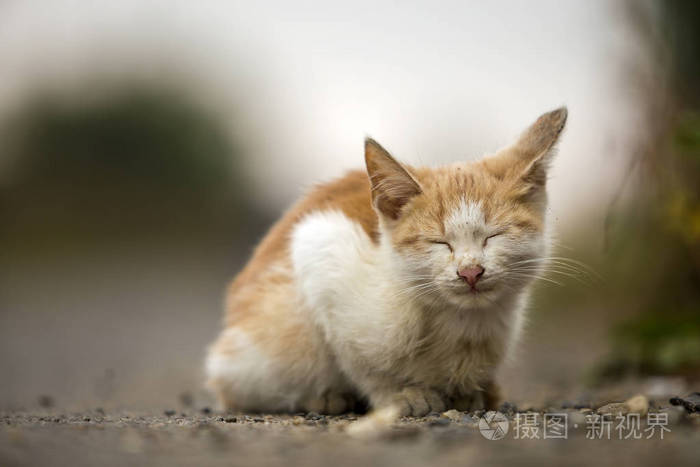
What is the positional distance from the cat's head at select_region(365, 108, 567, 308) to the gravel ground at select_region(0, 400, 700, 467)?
21.4 inches

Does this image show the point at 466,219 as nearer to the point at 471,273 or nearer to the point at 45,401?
the point at 471,273

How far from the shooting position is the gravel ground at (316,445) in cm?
190

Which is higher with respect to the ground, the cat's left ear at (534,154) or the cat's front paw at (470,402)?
the cat's left ear at (534,154)

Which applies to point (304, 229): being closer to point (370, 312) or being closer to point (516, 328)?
point (370, 312)

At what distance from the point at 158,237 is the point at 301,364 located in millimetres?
10824

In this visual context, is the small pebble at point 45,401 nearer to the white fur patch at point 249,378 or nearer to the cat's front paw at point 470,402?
the white fur patch at point 249,378

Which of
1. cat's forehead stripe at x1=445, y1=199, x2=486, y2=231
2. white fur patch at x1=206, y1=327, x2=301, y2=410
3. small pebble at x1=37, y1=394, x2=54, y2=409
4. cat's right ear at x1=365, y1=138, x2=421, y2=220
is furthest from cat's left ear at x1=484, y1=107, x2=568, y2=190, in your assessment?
small pebble at x1=37, y1=394, x2=54, y2=409

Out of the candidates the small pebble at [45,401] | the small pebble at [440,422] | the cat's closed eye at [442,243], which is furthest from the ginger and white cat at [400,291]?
the small pebble at [45,401]

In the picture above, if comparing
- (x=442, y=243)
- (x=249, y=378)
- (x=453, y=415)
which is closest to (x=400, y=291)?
(x=442, y=243)

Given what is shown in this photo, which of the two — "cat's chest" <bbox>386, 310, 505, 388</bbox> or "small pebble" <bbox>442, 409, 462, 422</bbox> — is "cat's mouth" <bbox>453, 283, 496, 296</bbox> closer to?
"cat's chest" <bbox>386, 310, 505, 388</bbox>

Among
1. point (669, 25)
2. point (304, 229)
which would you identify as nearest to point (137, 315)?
point (304, 229)

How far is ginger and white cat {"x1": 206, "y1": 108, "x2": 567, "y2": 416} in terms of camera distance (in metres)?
2.75

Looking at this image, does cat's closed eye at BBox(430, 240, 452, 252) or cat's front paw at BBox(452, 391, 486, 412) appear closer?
cat's closed eye at BBox(430, 240, 452, 252)

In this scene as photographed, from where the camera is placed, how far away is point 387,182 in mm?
2893
